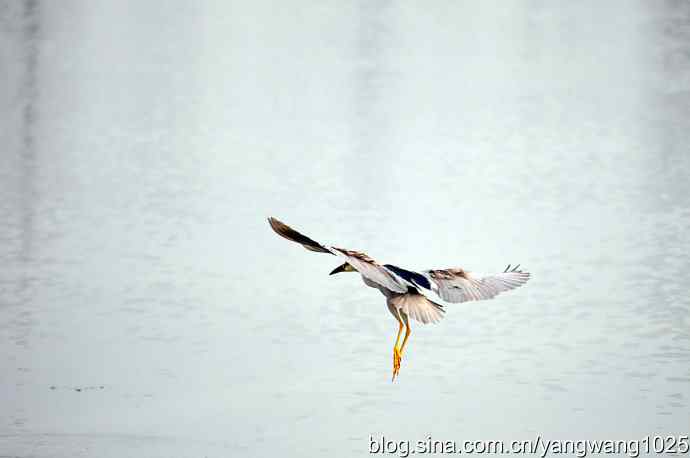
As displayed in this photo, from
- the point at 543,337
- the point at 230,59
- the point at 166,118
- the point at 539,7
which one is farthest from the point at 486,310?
the point at 539,7

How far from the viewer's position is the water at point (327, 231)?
788 centimetres

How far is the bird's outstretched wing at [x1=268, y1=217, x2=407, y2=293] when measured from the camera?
6418 mm

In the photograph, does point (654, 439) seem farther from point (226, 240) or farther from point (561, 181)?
point (561, 181)

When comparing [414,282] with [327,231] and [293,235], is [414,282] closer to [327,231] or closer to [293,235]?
[293,235]

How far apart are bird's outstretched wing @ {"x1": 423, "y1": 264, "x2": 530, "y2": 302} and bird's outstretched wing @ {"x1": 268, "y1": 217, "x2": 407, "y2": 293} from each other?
0.91 ft

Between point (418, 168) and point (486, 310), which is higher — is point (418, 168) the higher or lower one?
the higher one

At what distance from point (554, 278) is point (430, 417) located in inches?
125

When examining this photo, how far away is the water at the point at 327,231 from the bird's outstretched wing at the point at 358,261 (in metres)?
1.10

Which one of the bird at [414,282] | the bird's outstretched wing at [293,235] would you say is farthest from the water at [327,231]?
the bird's outstretched wing at [293,235]

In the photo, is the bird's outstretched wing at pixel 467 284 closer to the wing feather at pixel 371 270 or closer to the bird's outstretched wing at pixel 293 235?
the wing feather at pixel 371 270

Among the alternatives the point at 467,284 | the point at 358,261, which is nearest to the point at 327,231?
the point at 467,284

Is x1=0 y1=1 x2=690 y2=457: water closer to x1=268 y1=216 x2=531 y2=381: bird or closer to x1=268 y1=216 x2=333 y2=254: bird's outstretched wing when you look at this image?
x1=268 y1=216 x2=531 y2=381: bird

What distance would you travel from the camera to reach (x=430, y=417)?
7.73 metres

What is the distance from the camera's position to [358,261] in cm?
653
